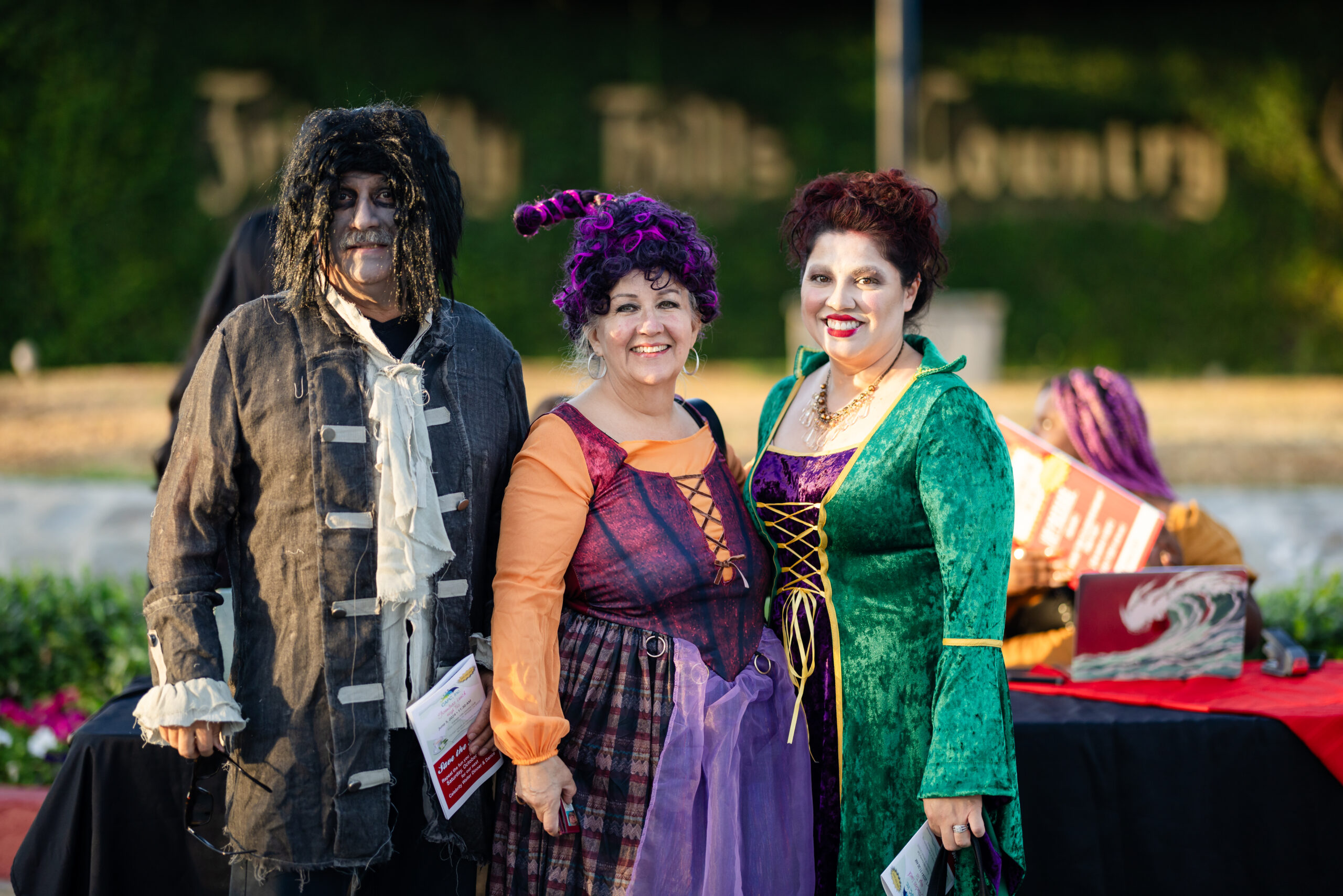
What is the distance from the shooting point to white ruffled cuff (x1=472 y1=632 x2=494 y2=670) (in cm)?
207

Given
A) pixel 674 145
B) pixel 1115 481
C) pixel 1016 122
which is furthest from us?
pixel 1016 122

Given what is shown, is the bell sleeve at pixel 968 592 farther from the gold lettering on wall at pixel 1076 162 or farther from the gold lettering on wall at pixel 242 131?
the gold lettering on wall at pixel 1076 162

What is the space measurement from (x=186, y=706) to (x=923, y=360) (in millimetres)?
1574

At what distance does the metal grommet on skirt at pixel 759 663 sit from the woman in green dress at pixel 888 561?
0.21 feet

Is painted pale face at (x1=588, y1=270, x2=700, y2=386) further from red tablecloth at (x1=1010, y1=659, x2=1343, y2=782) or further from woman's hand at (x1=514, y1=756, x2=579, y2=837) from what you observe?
red tablecloth at (x1=1010, y1=659, x2=1343, y2=782)

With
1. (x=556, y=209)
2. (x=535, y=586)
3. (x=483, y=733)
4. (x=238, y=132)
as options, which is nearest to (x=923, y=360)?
(x=556, y=209)

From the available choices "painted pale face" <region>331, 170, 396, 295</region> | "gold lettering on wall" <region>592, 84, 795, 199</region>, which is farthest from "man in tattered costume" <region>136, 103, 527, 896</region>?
"gold lettering on wall" <region>592, 84, 795, 199</region>

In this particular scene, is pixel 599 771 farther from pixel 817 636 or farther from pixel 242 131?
pixel 242 131

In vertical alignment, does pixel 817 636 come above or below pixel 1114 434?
below

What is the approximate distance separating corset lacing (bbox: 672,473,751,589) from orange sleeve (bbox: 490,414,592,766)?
216 mm

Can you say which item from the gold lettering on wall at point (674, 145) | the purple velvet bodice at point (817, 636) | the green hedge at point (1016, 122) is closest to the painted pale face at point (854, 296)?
the purple velvet bodice at point (817, 636)

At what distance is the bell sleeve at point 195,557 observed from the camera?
188 centimetres

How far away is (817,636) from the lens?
2.23 metres

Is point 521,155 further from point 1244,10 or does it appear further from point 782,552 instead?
point 782,552
